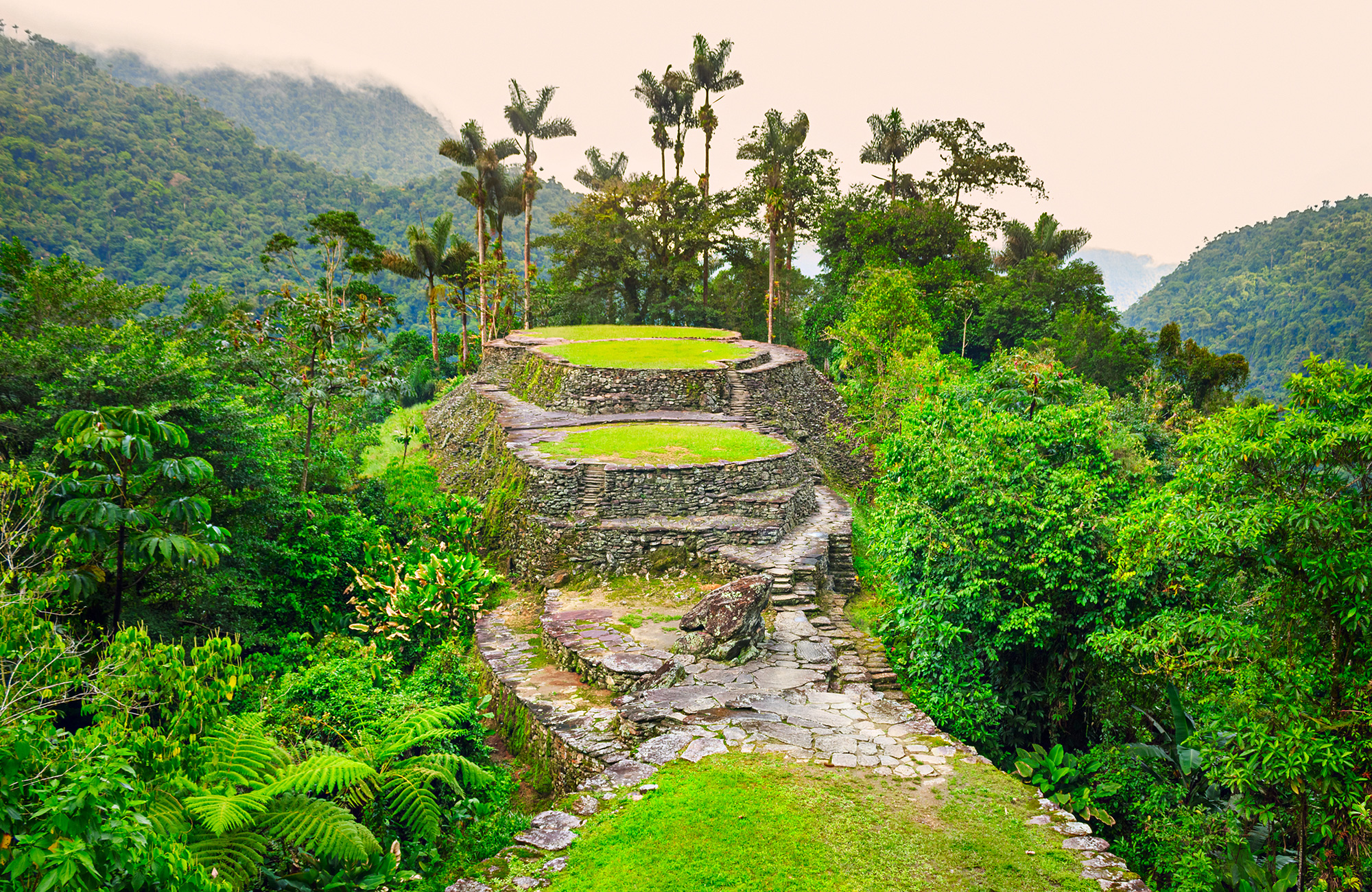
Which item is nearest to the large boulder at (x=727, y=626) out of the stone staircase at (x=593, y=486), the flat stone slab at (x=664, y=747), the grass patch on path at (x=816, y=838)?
the flat stone slab at (x=664, y=747)

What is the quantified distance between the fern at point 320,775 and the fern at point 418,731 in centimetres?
67

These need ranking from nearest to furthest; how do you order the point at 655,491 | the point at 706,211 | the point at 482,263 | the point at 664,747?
the point at 664,747, the point at 655,491, the point at 482,263, the point at 706,211

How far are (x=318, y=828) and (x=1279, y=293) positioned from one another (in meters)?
63.2

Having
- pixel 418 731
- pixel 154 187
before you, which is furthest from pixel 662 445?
pixel 154 187

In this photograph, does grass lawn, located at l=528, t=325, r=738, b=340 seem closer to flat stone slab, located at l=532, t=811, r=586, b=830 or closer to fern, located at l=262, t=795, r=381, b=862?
flat stone slab, located at l=532, t=811, r=586, b=830

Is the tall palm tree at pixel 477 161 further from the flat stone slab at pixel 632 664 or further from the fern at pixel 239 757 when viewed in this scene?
the fern at pixel 239 757

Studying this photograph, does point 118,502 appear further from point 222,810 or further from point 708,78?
point 708,78

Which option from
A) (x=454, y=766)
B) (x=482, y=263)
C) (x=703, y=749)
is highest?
(x=482, y=263)

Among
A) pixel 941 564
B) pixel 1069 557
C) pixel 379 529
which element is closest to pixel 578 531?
pixel 379 529

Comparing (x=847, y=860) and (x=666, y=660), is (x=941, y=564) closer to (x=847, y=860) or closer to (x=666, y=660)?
(x=666, y=660)

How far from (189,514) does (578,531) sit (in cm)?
622

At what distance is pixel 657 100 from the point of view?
35125 millimetres

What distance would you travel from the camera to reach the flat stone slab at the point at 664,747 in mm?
6430

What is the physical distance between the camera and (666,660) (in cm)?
834
